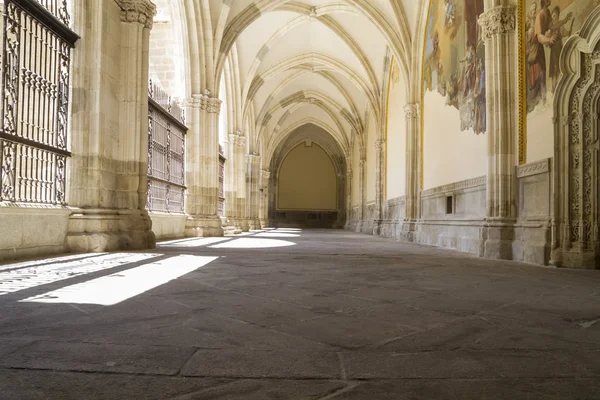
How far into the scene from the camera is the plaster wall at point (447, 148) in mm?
10195

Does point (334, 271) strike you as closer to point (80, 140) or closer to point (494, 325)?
point (494, 325)

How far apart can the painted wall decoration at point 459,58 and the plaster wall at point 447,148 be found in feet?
0.83

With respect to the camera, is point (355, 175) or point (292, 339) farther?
point (355, 175)

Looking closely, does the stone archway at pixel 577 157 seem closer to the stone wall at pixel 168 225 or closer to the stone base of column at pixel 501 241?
the stone base of column at pixel 501 241

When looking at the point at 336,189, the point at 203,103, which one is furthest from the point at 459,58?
the point at 336,189

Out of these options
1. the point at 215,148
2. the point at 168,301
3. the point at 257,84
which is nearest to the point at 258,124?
the point at 257,84

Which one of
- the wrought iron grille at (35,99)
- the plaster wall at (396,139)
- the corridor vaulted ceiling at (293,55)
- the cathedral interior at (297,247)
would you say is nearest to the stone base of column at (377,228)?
the cathedral interior at (297,247)

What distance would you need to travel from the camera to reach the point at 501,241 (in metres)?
8.28

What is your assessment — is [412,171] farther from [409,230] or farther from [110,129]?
[110,129]

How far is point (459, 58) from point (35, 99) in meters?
9.06

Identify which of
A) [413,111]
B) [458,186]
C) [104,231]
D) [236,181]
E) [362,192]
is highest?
[413,111]

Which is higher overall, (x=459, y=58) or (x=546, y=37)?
(x=459, y=58)

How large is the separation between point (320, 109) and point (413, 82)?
20688 mm

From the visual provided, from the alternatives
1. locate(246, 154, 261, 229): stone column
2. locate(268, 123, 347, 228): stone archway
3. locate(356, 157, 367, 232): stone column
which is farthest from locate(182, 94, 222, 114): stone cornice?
locate(268, 123, 347, 228): stone archway
